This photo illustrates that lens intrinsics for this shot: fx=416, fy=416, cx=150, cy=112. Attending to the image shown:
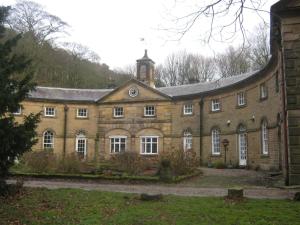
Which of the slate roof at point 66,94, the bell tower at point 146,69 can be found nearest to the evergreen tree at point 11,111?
the slate roof at point 66,94

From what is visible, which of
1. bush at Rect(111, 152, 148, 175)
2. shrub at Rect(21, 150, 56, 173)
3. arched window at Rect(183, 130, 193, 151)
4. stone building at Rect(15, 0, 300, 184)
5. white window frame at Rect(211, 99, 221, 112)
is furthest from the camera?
arched window at Rect(183, 130, 193, 151)

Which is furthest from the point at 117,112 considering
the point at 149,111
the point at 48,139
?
the point at 48,139

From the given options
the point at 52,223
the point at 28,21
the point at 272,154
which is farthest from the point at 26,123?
the point at 28,21

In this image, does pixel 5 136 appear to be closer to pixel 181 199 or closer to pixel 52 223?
pixel 52 223

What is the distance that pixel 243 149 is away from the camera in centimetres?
3062

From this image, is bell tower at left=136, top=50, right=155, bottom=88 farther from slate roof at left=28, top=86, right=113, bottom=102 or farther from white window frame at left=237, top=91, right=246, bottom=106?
white window frame at left=237, top=91, right=246, bottom=106

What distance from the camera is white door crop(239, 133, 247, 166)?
30250 millimetres

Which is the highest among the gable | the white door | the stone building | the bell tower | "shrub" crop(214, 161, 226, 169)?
the bell tower

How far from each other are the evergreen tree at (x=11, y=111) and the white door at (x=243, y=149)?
19.9 metres

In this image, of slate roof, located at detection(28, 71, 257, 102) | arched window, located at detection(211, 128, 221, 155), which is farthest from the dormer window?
arched window, located at detection(211, 128, 221, 155)

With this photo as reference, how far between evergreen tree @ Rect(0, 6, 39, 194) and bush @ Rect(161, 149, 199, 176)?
33.3 feet

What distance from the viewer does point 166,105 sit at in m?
38.3

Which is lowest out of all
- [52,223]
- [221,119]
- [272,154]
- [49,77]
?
[52,223]

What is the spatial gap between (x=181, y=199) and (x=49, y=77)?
131ft
